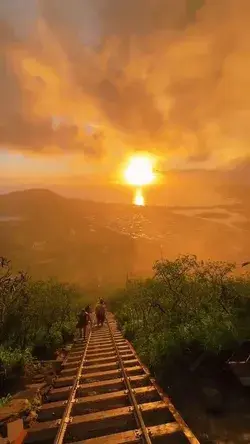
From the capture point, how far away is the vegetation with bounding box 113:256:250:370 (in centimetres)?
1095

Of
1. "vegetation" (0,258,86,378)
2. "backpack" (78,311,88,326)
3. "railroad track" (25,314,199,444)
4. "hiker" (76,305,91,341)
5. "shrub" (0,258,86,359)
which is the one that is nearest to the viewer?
"railroad track" (25,314,199,444)

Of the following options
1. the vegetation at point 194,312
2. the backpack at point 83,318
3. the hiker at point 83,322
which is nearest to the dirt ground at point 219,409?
the vegetation at point 194,312

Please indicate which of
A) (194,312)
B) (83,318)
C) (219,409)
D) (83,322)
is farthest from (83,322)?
(219,409)

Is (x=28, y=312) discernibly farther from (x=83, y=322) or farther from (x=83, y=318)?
(x=83, y=322)

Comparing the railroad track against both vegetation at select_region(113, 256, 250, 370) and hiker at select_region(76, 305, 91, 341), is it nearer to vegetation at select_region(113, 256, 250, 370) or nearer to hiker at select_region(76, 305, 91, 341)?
vegetation at select_region(113, 256, 250, 370)

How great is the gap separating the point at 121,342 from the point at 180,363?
6.64 meters

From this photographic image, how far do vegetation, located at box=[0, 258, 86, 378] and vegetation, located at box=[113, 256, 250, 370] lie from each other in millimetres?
5282

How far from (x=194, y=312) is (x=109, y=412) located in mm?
7106

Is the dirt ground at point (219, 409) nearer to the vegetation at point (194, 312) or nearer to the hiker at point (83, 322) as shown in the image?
the vegetation at point (194, 312)

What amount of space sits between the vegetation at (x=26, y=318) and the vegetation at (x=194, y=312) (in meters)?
5.28

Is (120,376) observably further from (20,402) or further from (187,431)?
(187,431)

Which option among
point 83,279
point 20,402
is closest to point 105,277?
point 83,279

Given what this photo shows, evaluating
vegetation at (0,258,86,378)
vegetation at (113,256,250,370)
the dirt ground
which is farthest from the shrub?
the dirt ground

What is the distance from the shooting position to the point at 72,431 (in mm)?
6965
